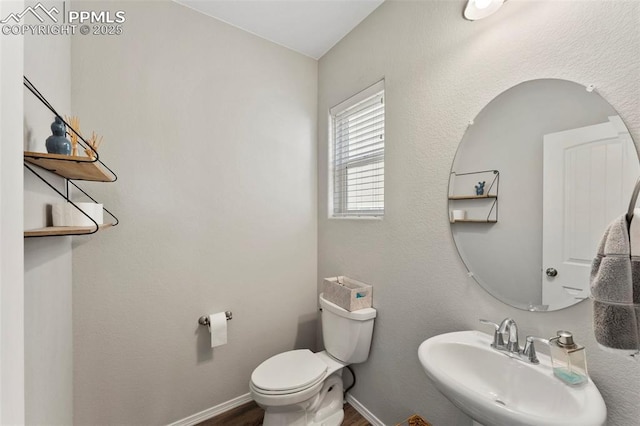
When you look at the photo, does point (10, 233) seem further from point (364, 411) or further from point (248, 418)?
point (364, 411)

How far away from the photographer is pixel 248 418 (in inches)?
65.9

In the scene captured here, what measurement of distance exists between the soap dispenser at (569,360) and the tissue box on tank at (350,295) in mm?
894

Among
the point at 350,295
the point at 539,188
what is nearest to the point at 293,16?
the point at 539,188

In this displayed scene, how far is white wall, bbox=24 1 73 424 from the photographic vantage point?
2.50 feet

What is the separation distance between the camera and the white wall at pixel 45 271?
0.76 metres

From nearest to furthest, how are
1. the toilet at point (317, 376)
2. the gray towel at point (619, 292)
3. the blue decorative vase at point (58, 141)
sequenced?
the gray towel at point (619, 292), the blue decorative vase at point (58, 141), the toilet at point (317, 376)

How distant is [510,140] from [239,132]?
152 cm

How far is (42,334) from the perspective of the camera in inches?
33.4

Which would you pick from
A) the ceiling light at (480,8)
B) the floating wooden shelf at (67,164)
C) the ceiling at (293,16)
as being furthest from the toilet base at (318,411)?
the ceiling at (293,16)

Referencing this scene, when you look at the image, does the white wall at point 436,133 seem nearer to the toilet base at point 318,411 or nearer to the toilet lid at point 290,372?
the toilet base at point 318,411

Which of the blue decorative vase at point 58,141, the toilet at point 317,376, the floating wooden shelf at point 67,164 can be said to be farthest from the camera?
the toilet at point 317,376

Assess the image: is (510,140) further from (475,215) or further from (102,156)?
(102,156)

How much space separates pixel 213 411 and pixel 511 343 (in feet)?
5.84

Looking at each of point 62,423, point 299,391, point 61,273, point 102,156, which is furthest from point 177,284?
point 299,391
